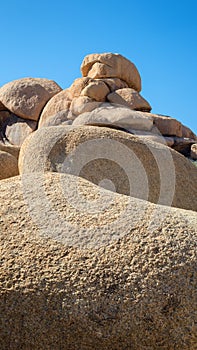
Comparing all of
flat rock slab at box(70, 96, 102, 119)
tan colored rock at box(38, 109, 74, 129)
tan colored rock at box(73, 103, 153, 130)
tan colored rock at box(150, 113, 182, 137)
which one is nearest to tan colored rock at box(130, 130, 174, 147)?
tan colored rock at box(73, 103, 153, 130)

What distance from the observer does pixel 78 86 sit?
1836 cm

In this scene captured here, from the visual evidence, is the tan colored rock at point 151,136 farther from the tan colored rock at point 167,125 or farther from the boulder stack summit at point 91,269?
the boulder stack summit at point 91,269

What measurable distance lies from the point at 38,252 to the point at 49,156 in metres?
2.58

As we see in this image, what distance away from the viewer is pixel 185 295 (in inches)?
98.8

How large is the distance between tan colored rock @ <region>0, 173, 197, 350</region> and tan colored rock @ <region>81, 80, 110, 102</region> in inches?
596

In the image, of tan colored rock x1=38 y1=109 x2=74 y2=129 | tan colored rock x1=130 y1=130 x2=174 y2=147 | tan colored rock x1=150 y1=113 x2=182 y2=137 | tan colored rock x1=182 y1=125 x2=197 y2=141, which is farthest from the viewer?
tan colored rock x1=182 y1=125 x2=197 y2=141

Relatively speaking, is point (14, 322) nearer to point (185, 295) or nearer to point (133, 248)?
point (133, 248)

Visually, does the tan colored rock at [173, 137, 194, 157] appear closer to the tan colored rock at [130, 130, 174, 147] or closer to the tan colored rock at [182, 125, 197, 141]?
the tan colored rock at [130, 130, 174, 147]

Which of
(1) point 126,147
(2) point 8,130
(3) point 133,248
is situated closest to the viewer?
(3) point 133,248

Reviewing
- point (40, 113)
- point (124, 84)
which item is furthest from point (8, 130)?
point (124, 84)

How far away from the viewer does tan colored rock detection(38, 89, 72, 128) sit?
59.5ft

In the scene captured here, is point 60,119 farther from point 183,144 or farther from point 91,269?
point 91,269

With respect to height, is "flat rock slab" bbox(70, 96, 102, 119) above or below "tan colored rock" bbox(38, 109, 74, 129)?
above

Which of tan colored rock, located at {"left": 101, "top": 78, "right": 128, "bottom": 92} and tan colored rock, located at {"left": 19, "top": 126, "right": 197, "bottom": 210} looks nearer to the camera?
tan colored rock, located at {"left": 19, "top": 126, "right": 197, "bottom": 210}
